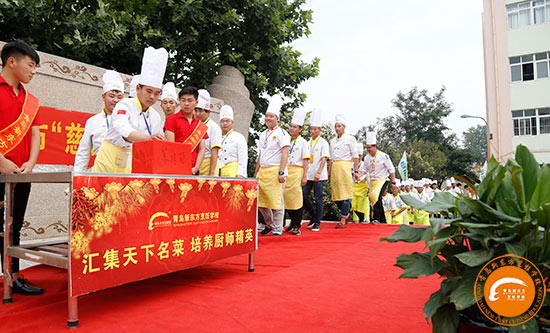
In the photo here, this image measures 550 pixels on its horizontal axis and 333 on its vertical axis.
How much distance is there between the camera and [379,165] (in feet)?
24.3

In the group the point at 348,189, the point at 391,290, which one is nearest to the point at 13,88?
the point at 391,290

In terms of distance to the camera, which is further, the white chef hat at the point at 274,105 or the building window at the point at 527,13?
the building window at the point at 527,13

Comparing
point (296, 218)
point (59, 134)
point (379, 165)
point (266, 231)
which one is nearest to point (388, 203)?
point (379, 165)

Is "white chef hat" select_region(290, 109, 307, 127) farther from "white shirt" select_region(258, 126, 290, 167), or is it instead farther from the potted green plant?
the potted green plant

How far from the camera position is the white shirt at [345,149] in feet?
21.8

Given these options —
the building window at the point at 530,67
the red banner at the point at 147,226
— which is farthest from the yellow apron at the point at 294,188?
the building window at the point at 530,67

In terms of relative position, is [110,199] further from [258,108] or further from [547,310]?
[258,108]

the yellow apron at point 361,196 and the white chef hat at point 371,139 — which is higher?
the white chef hat at point 371,139

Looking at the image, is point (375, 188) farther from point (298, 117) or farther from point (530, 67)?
point (530, 67)

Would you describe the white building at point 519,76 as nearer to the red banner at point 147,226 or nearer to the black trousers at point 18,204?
the red banner at point 147,226

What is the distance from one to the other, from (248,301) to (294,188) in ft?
11.4

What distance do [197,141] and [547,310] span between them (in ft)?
9.93

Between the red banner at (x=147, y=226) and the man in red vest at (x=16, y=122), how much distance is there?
779 mm

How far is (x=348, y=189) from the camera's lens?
656 cm
